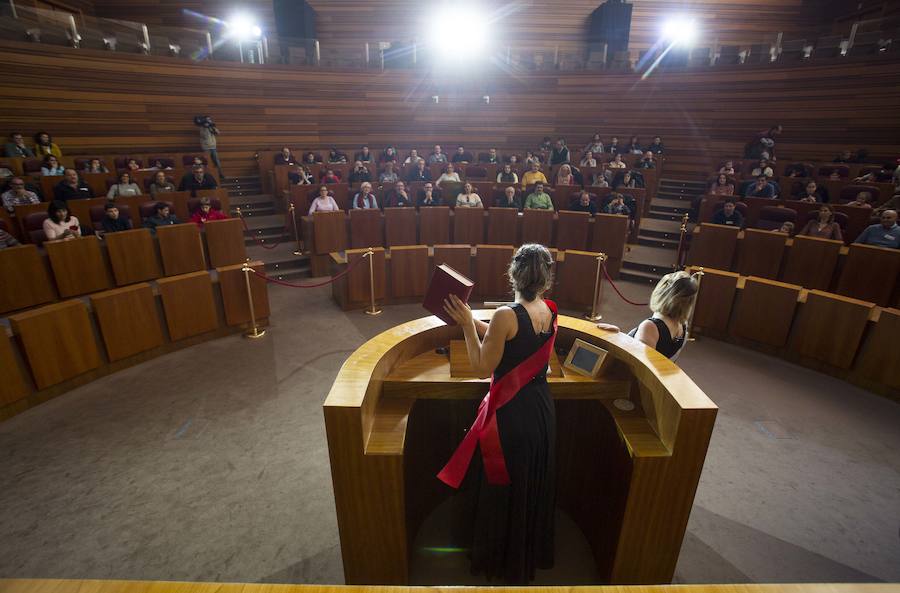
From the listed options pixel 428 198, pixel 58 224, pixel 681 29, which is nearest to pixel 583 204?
pixel 428 198

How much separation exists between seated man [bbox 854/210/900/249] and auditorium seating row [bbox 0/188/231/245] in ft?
24.8

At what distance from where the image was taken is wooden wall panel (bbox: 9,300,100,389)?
337cm

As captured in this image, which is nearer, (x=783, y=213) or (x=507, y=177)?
(x=783, y=213)

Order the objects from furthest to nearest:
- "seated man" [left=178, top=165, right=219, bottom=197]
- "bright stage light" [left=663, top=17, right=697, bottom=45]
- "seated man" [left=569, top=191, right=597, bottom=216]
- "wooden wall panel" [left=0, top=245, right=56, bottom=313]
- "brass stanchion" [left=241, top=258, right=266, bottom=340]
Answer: "bright stage light" [left=663, top=17, right=697, bottom=45] → "seated man" [left=178, top=165, right=219, bottom=197] → "seated man" [left=569, top=191, right=597, bottom=216] → "brass stanchion" [left=241, top=258, right=266, bottom=340] → "wooden wall panel" [left=0, top=245, right=56, bottom=313]

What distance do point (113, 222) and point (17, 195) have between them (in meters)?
1.61

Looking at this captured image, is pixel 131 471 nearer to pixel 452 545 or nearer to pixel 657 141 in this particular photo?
pixel 452 545

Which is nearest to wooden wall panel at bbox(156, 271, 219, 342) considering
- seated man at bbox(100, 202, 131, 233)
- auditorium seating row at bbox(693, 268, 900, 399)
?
seated man at bbox(100, 202, 131, 233)

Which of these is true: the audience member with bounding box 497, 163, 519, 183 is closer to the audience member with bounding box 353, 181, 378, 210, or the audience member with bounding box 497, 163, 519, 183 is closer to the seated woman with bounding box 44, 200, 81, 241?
the audience member with bounding box 353, 181, 378, 210

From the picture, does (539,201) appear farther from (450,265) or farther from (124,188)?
(124,188)

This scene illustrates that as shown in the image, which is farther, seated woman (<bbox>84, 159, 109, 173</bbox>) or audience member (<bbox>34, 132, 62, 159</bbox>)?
audience member (<bbox>34, 132, 62, 159</bbox>)

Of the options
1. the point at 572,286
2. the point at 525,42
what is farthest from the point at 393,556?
the point at 525,42

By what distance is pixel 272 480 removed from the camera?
2.82 meters

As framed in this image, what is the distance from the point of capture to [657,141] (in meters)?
10.1

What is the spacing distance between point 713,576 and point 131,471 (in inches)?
128
